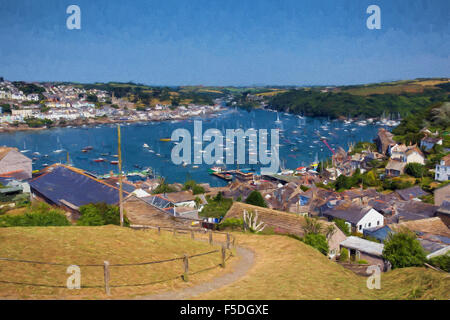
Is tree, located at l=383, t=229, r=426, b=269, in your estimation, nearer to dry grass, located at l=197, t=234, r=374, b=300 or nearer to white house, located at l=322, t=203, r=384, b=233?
dry grass, located at l=197, t=234, r=374, b=300

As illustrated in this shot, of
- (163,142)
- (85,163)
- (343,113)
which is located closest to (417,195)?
(85,163)

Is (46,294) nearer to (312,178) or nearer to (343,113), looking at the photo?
(312,178)

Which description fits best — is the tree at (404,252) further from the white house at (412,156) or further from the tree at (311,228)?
the white house at (412,156)

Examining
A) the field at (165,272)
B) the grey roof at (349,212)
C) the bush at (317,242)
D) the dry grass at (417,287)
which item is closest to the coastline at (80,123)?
the grey roof at (349,212)

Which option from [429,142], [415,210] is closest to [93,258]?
[415,210]

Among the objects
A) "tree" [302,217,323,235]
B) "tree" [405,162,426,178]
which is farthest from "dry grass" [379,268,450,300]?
"tree" [405,162,426,178]

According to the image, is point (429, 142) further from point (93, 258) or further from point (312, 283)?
point (93, 258)
